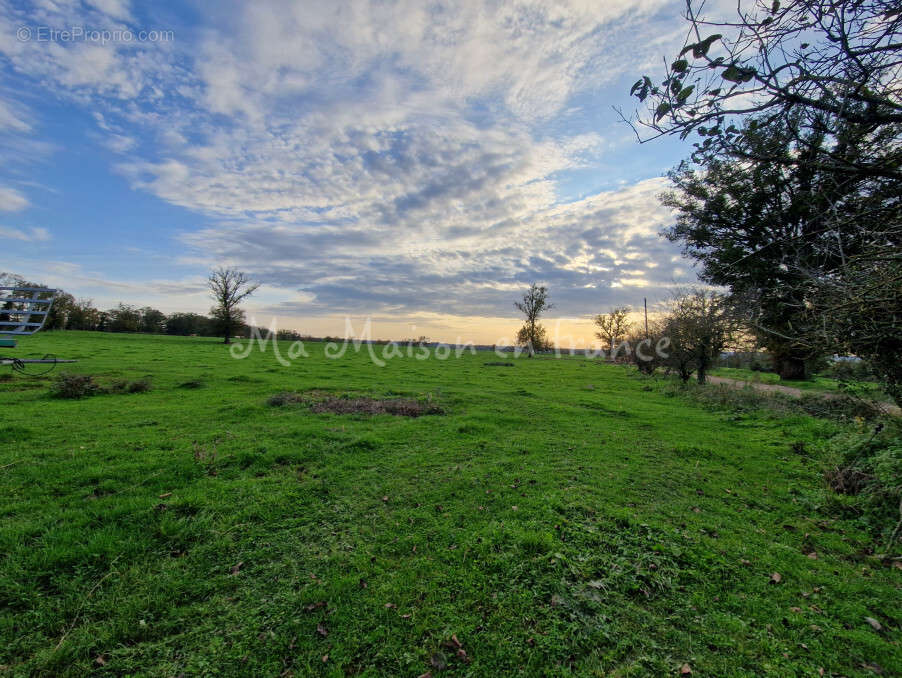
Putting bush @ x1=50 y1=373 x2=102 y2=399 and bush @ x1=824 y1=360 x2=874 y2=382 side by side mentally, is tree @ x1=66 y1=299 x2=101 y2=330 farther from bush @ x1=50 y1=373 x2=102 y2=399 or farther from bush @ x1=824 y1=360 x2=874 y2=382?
bush @ x1=824 y1=360 x2=874 y2=382

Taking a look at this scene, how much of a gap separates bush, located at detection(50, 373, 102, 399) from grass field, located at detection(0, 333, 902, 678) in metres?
3.91

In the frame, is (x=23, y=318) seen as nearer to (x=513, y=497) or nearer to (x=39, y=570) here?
(x=39, y=570)

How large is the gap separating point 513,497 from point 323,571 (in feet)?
10.3

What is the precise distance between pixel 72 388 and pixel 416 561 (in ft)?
48.9

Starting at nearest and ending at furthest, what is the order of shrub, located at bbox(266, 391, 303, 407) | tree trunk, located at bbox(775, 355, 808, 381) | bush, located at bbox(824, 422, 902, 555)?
bush, located at bbox(824, 422, 902, 555) → shrub, located at bbox(266, 391, 303, 407) → tree trunk, located at bbox(775, 355, 808, 381)

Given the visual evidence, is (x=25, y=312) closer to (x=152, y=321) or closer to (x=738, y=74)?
(x=738, y=74)

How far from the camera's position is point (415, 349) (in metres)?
45.8

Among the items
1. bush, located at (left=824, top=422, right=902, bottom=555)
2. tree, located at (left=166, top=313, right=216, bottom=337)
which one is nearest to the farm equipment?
bush, located at (left=824, top=422, right=902, bottom=555)

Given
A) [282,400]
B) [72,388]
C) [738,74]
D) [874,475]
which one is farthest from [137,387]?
[874,475]

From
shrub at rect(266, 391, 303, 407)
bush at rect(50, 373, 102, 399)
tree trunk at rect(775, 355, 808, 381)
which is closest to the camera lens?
bush at rect(50, 373, 102, 399)

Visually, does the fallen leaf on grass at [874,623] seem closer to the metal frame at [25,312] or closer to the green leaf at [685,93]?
the green leaf at [685,93]

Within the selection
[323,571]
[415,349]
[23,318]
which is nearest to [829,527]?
[323,571]

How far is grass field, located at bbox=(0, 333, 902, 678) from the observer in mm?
3109

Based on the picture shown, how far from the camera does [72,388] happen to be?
39.6 ft
